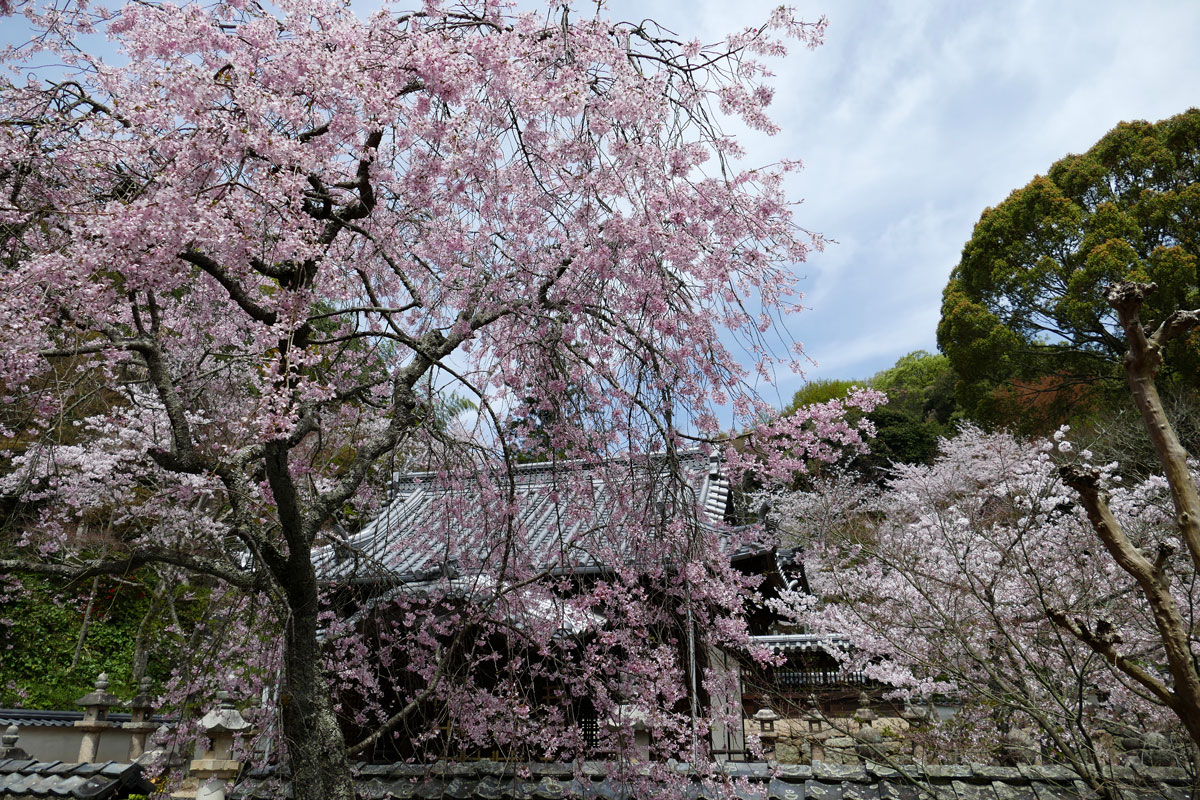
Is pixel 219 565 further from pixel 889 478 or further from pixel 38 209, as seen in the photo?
pixel 889 478

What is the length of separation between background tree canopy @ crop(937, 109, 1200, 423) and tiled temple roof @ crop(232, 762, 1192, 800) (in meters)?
15.7

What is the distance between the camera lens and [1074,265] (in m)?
18.0

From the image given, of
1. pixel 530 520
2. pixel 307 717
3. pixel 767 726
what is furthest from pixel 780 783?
pixel 767 726

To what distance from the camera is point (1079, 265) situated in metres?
17.8

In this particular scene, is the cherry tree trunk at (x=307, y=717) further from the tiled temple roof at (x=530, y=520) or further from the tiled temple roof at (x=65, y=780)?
the tiled temple roof at (x=65, y=780)

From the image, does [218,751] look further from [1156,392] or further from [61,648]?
[61,648]

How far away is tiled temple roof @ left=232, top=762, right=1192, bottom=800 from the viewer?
3.68m

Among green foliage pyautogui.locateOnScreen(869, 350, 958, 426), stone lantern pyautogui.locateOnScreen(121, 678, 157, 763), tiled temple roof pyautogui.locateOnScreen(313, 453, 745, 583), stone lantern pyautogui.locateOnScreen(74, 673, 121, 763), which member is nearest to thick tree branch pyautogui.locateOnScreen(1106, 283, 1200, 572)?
tiled temple roof pyautogui.locateOnScreen(313, 453, 745, 583)

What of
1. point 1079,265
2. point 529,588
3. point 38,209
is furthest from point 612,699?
point 1079,265

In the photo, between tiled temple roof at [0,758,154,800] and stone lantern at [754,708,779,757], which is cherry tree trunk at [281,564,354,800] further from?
stone lantern at [754,708,779,757]

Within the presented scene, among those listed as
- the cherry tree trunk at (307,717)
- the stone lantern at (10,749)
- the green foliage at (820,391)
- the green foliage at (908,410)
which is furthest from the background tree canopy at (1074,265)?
the stone lantern at (10,749)

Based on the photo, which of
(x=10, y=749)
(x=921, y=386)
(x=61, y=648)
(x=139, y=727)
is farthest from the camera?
(x=921, y=386)

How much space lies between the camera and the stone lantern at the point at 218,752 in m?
4.51

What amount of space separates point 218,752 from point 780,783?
3741mm
